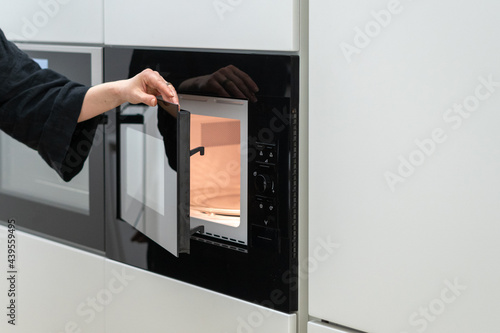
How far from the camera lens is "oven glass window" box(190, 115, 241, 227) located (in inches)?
45.7

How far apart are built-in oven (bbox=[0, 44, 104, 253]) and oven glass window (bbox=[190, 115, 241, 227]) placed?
0.90ft

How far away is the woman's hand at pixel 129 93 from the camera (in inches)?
44.2

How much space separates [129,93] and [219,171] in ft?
0.72

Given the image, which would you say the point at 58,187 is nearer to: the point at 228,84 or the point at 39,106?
the point at 39,106

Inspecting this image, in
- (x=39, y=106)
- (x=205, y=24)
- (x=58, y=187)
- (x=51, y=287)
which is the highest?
(x=205, y=24)

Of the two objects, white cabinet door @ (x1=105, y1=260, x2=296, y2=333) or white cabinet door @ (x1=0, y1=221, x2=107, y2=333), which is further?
white cabinet door @ (x1=0, y1=221, x2=107, y2=333)

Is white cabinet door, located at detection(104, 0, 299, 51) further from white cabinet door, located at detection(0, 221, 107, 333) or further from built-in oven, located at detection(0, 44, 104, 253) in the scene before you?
white cabinet door, located at detection(0, 221, 107, 333)

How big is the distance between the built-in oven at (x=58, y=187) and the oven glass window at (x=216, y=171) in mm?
275

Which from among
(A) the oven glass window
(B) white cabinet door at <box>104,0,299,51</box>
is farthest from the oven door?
(B) white cabinet door at <box>104,0,299,51</box>
